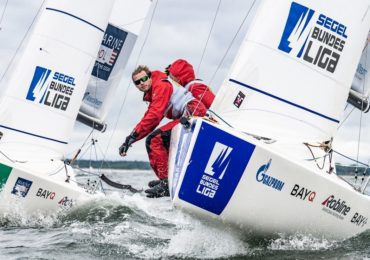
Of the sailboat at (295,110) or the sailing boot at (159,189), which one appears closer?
the sailboat at (295,110)

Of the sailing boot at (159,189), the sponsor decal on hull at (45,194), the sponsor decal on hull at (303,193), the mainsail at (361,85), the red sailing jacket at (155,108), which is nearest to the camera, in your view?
the sponsor decal on hull at (303,193)

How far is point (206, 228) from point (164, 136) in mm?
1057

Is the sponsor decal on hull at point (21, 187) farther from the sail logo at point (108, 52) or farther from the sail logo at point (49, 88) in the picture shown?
the sail logo at point (108, 52)

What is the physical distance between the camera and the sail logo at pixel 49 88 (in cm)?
990

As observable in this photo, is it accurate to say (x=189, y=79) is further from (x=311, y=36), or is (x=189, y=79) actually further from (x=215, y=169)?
(x=215, y=169)

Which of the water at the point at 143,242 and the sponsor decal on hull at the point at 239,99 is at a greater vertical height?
the sponsor decal on hull at the point at 239,99

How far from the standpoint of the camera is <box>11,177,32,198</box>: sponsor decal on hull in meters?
8.30

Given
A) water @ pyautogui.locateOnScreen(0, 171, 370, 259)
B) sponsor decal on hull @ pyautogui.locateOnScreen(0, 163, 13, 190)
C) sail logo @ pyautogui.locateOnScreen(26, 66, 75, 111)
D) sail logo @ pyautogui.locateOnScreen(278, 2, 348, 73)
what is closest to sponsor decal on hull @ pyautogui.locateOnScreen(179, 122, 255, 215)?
water @ pyautogui.locateOnScreen(0, 171, 370, 259)

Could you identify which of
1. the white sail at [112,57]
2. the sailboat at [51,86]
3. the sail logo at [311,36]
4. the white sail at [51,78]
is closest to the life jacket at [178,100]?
the sail logo at [311,36]

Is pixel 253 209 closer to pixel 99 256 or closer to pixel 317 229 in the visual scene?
pixel 317 229

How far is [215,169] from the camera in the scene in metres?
5.34

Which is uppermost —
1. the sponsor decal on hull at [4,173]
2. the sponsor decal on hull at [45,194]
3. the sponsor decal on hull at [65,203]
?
the sponsor decal on hull at [4,173]

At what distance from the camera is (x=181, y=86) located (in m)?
6.49

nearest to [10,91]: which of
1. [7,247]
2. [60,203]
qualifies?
[60,203]
